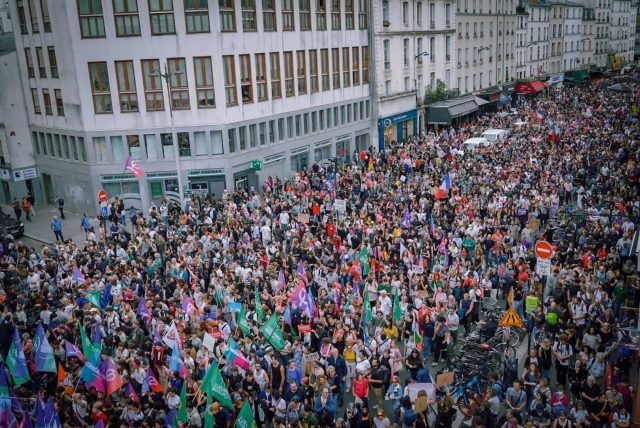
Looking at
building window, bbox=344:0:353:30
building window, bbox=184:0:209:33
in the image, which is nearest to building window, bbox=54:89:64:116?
building window, bbox=184:0:209:33

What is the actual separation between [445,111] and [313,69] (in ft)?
58.2

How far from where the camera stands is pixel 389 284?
1780 centimetres

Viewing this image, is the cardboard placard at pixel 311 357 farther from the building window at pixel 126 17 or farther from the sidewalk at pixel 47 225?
the building window at pixel 126 17

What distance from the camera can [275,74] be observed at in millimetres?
37062

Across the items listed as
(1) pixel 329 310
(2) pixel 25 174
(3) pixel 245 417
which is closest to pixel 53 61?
(2) pixel 25 174

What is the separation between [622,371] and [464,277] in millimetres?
5070

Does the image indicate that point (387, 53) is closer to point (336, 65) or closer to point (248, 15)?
point (336, 65)

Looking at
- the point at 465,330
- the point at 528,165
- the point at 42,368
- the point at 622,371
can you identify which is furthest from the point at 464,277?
the point at 528,165

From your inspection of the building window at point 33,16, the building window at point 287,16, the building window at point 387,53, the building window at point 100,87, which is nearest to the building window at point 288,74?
the building window at point 287,16

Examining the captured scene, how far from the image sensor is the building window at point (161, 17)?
3216 cm

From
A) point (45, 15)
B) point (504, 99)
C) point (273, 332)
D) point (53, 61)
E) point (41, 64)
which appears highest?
point (45, 15)

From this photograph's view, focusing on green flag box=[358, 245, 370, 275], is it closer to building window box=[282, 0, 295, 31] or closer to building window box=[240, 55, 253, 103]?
building window box=[240, 55, 253, 103]

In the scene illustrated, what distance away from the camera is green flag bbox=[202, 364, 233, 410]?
1223 cm

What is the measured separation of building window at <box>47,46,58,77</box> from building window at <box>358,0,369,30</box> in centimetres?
2124
